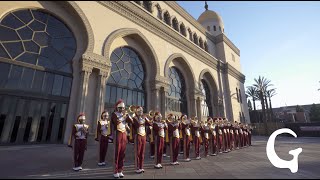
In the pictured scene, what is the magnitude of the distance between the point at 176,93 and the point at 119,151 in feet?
45.9

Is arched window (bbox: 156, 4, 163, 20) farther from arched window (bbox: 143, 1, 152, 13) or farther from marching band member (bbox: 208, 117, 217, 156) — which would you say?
marching band member (bbox: 208, 117, 217, 156)

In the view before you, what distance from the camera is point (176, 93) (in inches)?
750

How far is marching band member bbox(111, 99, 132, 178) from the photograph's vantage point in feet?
17.3

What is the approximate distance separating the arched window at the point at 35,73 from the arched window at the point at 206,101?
15083mm

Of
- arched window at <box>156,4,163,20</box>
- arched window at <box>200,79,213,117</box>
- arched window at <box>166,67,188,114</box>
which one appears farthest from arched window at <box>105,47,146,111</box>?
arched window at <box>200,79,213,117</box>

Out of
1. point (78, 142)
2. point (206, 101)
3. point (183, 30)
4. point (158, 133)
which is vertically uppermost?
point (183, 30)

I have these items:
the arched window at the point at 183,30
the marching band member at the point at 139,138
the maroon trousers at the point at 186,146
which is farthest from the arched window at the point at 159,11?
the marching band member at the point at 139,138

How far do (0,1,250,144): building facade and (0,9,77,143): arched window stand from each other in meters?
0.04

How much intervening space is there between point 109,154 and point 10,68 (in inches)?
253

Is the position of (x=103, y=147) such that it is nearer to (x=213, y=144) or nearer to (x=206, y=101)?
(x=213, y=144)

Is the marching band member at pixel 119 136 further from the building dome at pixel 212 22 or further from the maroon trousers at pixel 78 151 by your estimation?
the building dome at pixel 212 22

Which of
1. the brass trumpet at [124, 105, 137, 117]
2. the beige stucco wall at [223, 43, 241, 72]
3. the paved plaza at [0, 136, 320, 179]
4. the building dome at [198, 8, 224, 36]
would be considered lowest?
the paved plaza at [0, 136, 320, 179]

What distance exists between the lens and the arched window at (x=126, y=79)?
13.4 metres

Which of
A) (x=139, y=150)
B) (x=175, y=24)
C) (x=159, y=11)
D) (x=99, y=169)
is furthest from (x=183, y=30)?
(x=99, y=169)
